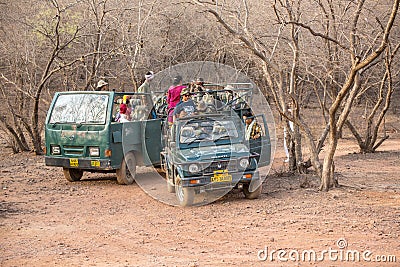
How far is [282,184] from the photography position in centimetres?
1209

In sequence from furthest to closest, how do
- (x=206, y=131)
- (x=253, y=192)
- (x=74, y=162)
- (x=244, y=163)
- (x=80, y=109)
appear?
(x=80, y=109)
(x=74, y=162)
(x=206, y=131)
(x=253, y=192)
(x=244, y=163)

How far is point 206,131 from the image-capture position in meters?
11.0

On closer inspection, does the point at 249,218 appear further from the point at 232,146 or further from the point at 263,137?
the point at 263,137

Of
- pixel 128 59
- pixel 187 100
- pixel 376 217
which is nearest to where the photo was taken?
pixel 376 217

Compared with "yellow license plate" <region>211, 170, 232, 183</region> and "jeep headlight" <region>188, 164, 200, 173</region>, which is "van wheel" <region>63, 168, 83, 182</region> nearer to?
"jeep headlight" <region>188, 164, 200, 173</region>

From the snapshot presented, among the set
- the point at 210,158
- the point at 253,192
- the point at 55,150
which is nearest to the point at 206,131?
the point at 210,158

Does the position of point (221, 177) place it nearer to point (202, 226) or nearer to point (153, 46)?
point (202, 226)

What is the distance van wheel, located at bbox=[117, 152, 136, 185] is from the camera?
1278cm

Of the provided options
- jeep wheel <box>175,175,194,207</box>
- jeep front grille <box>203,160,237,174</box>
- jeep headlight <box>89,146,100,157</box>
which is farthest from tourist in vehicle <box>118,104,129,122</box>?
jeep front grille <box>203,160,237,174</box>

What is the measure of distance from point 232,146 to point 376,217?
2789mm

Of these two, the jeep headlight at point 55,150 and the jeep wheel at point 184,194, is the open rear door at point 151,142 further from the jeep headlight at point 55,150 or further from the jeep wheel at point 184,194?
the jeep wheel at point 184,194

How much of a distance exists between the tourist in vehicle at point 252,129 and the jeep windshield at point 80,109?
9.18ft

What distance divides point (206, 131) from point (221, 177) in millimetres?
1123

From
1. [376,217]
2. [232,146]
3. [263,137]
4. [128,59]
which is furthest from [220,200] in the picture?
[128,59]
